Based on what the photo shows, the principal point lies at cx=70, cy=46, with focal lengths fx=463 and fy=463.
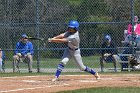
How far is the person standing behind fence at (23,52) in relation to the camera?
17.0 meters

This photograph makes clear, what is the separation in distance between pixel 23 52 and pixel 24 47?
199 mm

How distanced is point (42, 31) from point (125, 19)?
Result: 361 centimetres

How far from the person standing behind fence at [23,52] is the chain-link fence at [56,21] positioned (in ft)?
1.07

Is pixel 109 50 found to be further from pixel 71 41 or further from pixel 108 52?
pixel 71 41

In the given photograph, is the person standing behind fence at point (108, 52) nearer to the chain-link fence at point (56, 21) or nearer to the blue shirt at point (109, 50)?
the blue shirt at point (109, 50)

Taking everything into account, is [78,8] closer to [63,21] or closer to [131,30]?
[63,21]

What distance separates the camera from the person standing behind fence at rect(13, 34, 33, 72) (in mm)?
17050

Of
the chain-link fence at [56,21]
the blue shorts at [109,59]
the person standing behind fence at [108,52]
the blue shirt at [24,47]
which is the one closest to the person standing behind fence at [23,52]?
the blue shirt at [24,47]

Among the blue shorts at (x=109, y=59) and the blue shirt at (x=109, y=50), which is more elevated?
the blue shirt at (x=109, y=50)

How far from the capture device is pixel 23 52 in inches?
680

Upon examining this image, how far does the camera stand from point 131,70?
17.3m

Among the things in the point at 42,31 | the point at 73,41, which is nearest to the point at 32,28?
the point at 42,31

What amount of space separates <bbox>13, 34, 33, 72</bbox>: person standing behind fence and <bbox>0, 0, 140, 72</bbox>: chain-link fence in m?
0.32

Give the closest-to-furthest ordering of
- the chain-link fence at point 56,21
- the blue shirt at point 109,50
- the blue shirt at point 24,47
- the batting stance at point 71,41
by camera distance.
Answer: the batting stance at point 71,41 → the blue shirt at point 24,47 → the blue shirt at point 109,50 → the chain-link fence at point 56,21
